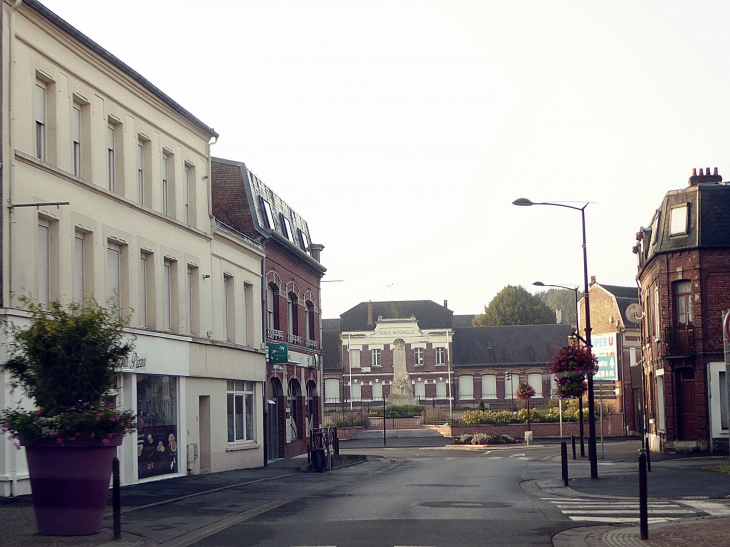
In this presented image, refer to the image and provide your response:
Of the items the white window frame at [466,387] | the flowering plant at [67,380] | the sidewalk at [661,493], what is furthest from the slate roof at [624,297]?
the flowering plant at [67,380]

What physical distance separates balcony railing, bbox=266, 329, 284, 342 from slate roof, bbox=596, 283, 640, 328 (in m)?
39.4

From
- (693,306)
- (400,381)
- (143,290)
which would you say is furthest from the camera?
(400,381)

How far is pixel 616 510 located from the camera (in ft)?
51.2

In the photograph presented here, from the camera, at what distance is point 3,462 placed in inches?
669

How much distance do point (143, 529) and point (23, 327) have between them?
5.75 metres

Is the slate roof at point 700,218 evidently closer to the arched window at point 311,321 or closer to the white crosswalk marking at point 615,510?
the arched window at point 311,321

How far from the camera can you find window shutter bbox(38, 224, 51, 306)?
18.7m

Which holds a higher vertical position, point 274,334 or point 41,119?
point 41,119

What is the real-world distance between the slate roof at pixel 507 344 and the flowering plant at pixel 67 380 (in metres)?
79.1

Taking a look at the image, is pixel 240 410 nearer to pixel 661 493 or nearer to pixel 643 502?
pixel 661 493

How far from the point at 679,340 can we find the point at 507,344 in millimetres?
55223

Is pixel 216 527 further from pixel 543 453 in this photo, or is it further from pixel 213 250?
pixel 543 453

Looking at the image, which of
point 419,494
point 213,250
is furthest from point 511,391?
point 419,494

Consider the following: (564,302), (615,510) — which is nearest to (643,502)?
(615,510)
